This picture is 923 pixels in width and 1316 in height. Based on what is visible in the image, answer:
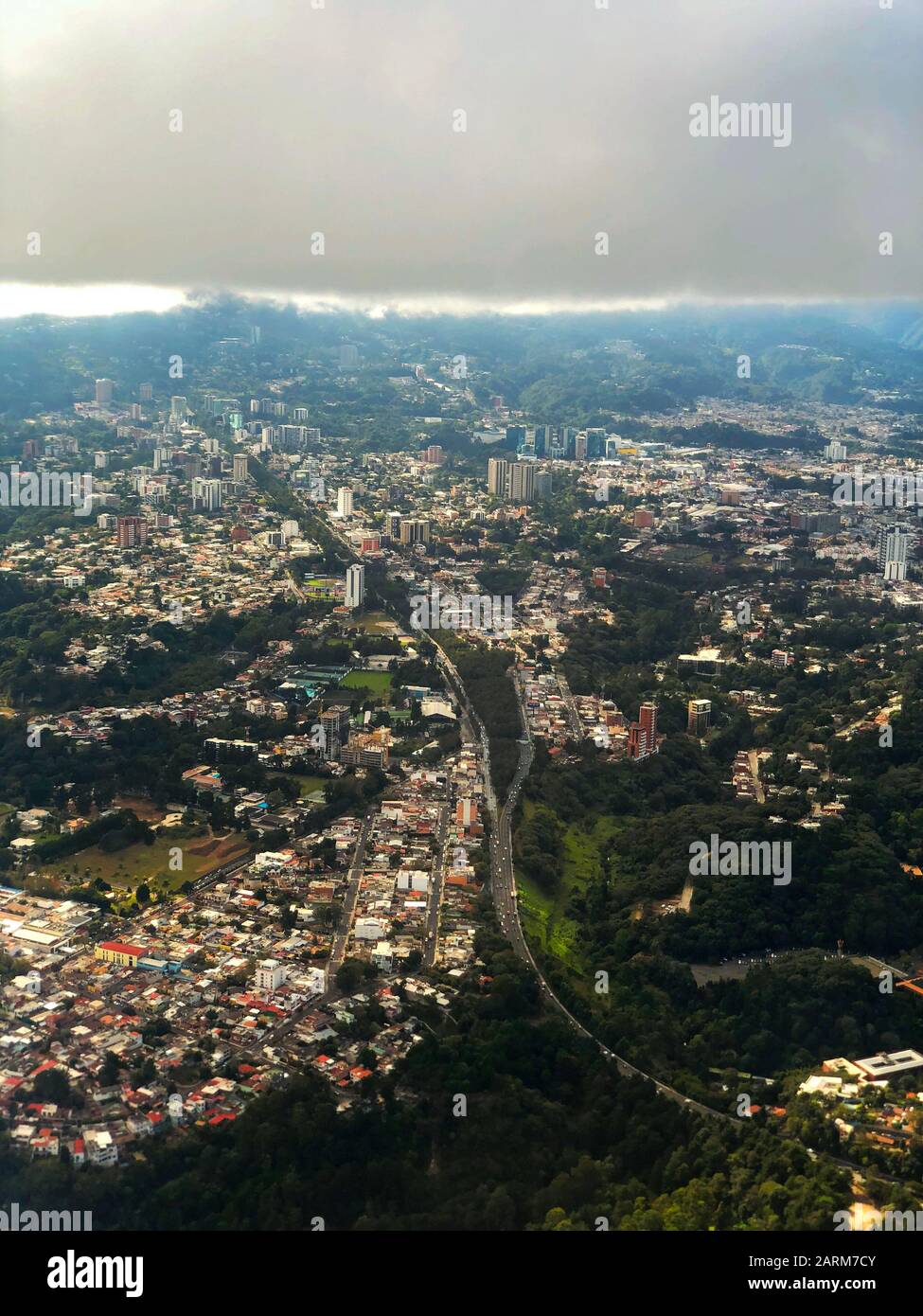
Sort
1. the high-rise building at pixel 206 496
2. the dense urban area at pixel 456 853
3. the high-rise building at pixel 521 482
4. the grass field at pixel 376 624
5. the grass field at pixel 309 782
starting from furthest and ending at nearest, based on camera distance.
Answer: the high-rise building at pixel 521 482
the high-rise building at pixel 206 496
the grass field at pixel 376 624
the grass field at pixel 309 782
the dense urban area at pixel 456 853

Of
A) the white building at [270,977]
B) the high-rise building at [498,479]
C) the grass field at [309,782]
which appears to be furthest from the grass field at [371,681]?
the high-rise building at [498,479]

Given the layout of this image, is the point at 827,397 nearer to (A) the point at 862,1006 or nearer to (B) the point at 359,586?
(B) the point at 359,586

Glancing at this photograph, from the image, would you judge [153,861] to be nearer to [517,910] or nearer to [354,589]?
[517,910]

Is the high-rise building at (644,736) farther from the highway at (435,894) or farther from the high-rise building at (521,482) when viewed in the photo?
the high-rise building at (521,482)

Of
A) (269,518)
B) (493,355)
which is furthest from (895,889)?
(493,355)

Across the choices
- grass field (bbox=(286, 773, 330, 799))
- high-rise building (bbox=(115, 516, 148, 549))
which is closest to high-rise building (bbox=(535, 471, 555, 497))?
high-rise building (bbox=(115, 516, 148, 549))
